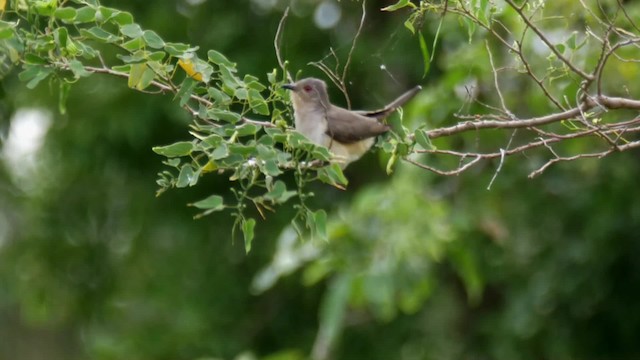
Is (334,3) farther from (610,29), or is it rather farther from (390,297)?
(610,29)

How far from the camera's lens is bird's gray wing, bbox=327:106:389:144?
4.94 metres

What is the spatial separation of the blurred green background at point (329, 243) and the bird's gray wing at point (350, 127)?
1888 millimetres

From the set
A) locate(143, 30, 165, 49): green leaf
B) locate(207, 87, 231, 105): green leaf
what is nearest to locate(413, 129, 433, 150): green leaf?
locate(207, 87, 231, 105): green leaf

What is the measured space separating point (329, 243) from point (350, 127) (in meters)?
2.33

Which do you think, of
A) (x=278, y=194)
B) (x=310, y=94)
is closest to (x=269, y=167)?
(x=278, y=194)

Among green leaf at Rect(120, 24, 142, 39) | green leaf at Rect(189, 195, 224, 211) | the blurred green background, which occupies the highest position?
green leaf at Rect(120, 24, 142, 39)

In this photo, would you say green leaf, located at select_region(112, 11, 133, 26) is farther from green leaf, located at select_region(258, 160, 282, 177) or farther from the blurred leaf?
green leaf, located at select_region(258, 160, 282, 177)

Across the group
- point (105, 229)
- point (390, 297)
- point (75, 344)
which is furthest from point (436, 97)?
point (75, 344)

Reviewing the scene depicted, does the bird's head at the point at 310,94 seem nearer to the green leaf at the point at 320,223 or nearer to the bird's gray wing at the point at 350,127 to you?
the bird's gray wing at the point at 350,127

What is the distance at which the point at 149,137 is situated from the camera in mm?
10148

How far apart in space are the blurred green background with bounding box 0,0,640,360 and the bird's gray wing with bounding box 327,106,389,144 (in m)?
1.89

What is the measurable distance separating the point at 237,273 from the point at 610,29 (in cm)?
758

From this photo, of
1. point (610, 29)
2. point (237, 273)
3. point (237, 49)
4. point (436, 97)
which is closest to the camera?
point (610, 29)

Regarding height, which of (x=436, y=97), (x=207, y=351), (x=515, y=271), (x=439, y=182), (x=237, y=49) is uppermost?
(x=436, y=97)
